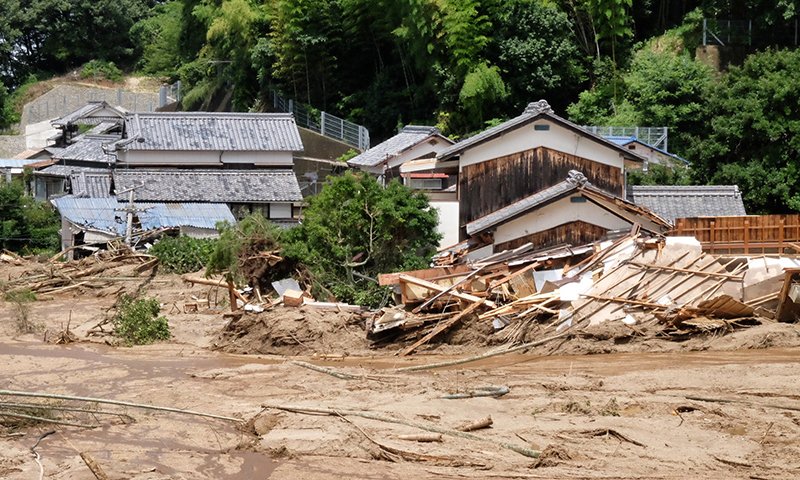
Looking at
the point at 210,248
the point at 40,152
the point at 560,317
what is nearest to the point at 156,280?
the point at 210,248

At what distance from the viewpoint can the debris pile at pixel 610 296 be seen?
73.5 feet

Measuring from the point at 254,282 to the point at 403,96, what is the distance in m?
21.4

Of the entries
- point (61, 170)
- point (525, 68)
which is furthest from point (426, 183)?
point (61, 170)

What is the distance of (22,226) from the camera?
38.8 m

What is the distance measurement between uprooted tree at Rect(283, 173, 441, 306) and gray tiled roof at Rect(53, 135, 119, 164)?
20.0 m

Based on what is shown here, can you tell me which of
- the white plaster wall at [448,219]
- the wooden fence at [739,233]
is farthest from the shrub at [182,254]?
the wooden fence at [739,233]

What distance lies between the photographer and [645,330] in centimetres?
2220

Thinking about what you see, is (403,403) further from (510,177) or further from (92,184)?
(92,184)

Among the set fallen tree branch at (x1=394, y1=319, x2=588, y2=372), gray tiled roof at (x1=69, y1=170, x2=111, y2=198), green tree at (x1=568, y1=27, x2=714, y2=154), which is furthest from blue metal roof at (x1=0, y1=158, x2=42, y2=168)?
fallen tree branch at (x1=394, y1=319, x2=588, y2=372)

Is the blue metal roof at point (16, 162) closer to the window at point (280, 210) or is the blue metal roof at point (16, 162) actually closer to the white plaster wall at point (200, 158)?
the white plaster wall at point (200, 158)

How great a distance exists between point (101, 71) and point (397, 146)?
36.1 m

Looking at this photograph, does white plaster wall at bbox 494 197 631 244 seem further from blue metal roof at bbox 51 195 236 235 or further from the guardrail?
the guardrail

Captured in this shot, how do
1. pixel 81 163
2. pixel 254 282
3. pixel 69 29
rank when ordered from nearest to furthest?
pixel 254 282 < pixel 81 163 < pixel 69 29

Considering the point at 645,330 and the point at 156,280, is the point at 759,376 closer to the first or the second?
the point at 645,330
